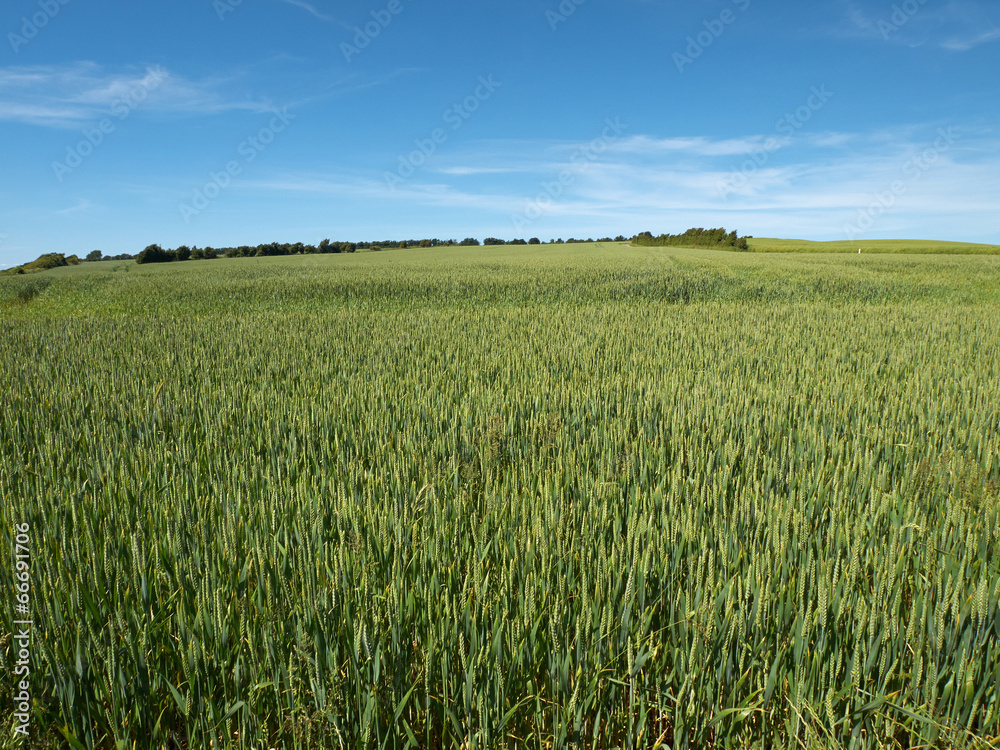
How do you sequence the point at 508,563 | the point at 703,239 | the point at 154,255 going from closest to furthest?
the point at 508,563, the point at 154,255, the point at 703,239

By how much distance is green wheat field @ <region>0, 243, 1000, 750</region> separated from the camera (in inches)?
59.9

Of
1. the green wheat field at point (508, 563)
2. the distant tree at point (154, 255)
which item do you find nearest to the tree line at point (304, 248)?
the distant tree at point (154, 255)

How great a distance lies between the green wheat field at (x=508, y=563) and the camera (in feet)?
4.99

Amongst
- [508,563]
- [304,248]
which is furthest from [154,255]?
[508,563]

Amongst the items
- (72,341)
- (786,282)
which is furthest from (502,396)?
(786,282)

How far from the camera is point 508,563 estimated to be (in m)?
1.99

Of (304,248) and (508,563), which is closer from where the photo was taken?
(508,563)

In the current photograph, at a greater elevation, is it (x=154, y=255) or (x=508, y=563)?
(x=154, y=255)

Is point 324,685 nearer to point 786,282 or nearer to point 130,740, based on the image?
point 130,740

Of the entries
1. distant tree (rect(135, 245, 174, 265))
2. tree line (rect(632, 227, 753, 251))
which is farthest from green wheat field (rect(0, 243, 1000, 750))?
tree line (rect(632, 227, 753, 251))

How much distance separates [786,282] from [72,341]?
61.4ft

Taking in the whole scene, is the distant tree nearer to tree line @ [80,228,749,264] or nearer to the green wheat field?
tree line @ [80,228,749,264]

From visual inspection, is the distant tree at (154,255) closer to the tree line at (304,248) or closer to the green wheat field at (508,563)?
the tree line at (304,248)

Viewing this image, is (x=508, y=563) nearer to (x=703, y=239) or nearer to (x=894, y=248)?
(x=894, y=248)
